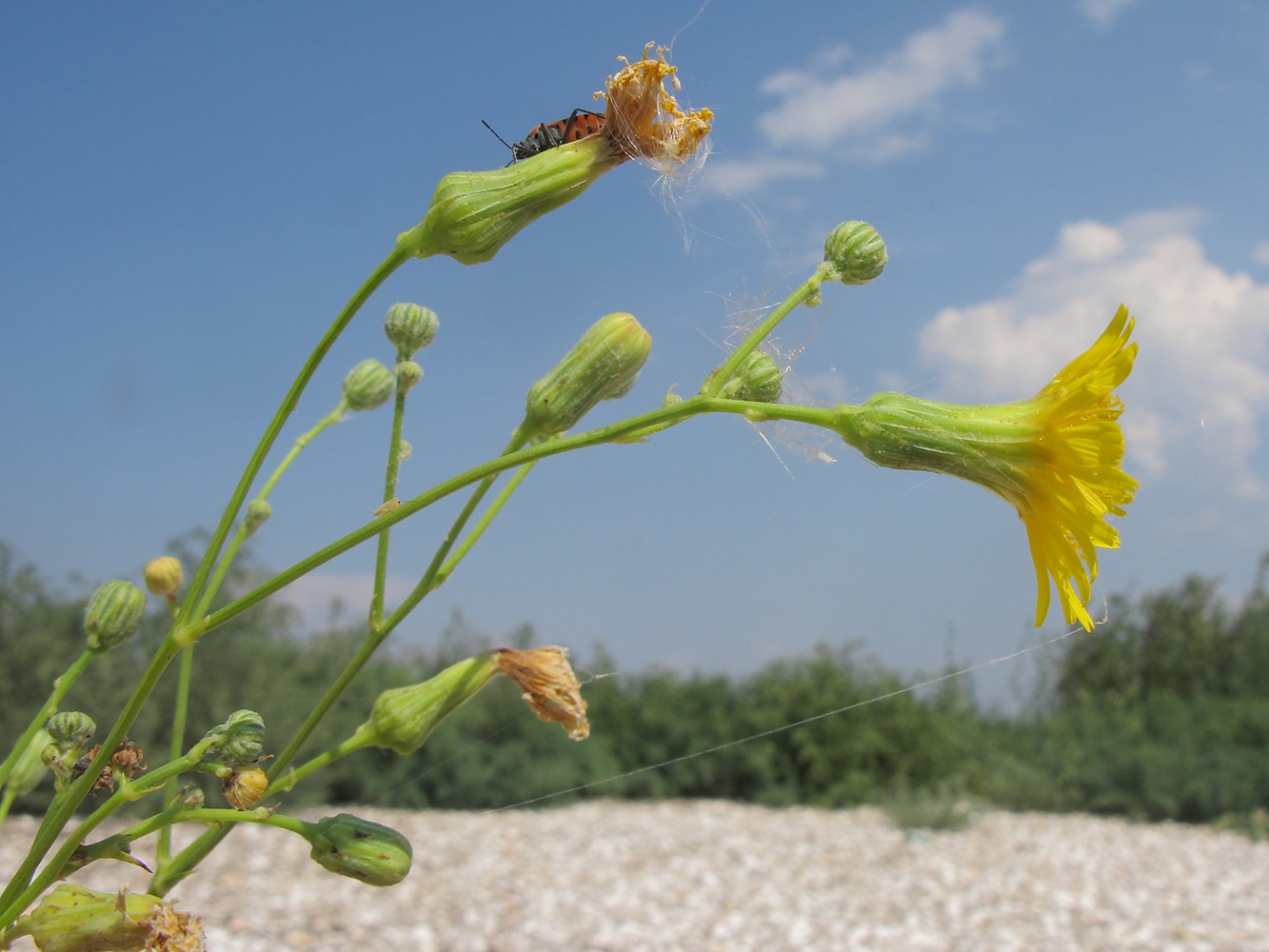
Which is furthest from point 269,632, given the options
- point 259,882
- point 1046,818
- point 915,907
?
point 1046,818

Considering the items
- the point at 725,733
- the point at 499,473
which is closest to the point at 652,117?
the point at 499,473

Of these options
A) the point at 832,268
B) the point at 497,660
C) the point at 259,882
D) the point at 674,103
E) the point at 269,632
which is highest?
the point at 269,632

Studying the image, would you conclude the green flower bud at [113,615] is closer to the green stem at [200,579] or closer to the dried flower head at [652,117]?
the green stem at [200,579]

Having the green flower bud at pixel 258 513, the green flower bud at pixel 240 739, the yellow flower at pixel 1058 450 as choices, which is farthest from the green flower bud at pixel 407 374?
the yellow flower at pixel 1058 450

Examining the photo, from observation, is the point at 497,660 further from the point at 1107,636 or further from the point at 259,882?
the point at 1107,636

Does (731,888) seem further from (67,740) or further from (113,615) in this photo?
(67,740)

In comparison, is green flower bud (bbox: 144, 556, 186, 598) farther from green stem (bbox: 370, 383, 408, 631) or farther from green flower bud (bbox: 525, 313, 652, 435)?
green flower bud (bbox: 525, 313, 652, 435)

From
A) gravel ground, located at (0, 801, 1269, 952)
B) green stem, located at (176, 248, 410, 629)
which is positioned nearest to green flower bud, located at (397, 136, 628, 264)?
green stem, located at (176, 248, 410, 629)
